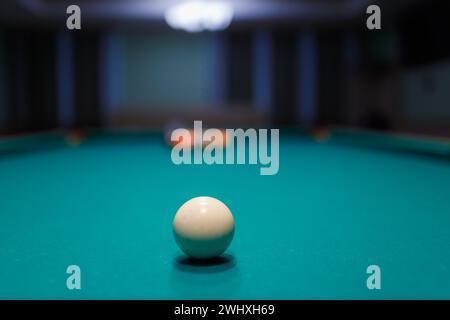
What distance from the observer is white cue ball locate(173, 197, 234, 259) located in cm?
125

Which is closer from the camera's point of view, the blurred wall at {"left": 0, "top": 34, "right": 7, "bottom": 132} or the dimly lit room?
the dimly lit room

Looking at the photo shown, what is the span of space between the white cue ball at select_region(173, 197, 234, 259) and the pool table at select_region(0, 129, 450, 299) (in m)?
0.04

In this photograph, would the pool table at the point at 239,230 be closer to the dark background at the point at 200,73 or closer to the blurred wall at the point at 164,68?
the dark background at the point at 200,73

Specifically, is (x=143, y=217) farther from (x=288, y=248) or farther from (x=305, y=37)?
(x=305, y=37)

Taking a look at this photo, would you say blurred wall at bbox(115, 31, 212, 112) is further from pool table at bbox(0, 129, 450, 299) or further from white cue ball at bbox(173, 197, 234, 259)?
white cue ball at bbox(173, 197, 234, 259)

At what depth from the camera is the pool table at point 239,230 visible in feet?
3.59

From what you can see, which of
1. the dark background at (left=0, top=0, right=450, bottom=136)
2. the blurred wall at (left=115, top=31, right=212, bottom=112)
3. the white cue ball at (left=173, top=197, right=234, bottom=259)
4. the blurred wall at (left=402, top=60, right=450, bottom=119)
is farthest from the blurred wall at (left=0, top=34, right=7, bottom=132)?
the white cue ball at (left=173, top=197, right=234, bottom=259)

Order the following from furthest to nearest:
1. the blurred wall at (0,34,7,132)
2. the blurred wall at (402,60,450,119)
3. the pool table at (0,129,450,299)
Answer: the blurred wall at (0,34,7,132) < the blurred wall at (402,60,450,119) < the pool table at (0,129,450,299)

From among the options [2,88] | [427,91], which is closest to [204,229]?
[427,91]

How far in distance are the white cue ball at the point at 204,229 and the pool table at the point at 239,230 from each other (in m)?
0.04

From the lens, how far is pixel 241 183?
2.82 m

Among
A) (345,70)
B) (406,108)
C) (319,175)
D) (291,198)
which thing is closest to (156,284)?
(291,198)

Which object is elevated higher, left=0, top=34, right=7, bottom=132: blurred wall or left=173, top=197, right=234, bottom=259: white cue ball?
left=0, top=34, right=7, bottom=132: blurred wall

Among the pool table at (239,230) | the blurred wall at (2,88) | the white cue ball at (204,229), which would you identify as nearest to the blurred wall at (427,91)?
the pool table at (239,230)
